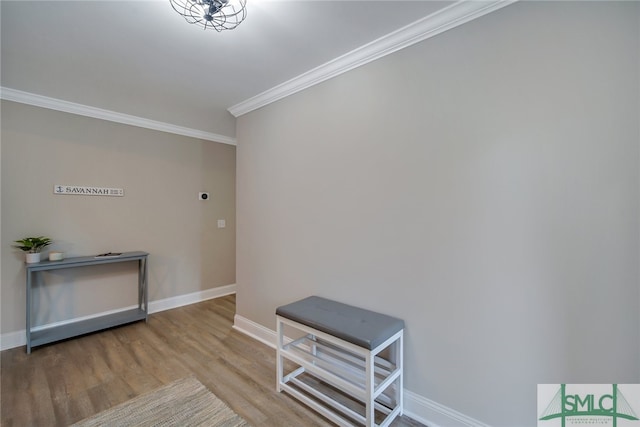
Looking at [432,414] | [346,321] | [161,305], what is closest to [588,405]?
[432,414]

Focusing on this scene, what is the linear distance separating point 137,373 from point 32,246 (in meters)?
1.74

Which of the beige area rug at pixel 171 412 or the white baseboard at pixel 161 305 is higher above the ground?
the white baseboard at pixel 161 305

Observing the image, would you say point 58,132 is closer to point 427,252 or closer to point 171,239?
point 171,239

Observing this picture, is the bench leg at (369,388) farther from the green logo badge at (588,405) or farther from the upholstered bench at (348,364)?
the green logo badge at (588,405)

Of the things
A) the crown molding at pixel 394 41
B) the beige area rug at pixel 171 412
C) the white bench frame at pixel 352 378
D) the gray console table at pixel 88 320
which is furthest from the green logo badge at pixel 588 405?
the gray console table at pixel 88 320

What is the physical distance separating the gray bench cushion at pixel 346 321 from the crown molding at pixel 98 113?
3096 millimetres

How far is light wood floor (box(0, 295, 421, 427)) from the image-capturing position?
1759mm

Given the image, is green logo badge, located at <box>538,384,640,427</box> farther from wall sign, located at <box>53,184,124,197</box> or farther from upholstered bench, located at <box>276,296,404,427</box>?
wall sign, located at <box>53,184,124,197</box>

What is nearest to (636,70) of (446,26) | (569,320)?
(446,26)

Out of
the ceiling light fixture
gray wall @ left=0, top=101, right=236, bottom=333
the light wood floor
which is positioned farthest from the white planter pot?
the ceiling light fixture

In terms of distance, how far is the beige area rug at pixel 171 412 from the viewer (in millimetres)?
1659

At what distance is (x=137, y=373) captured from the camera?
218 cm

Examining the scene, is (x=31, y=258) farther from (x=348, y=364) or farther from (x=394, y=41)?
(x=394, y=41)

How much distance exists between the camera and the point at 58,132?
2.84 meters
